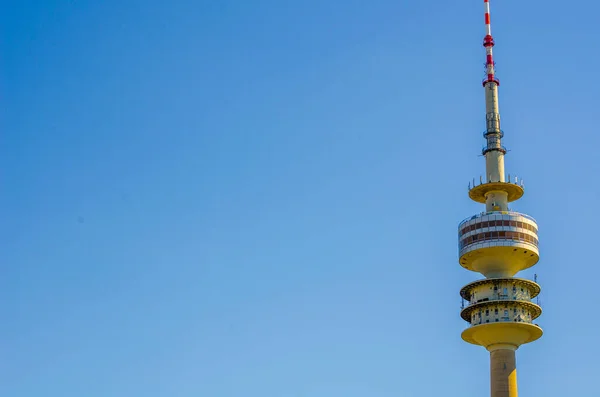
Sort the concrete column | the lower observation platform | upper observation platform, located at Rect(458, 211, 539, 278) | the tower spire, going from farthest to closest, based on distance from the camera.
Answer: the tower spire < upper observation platform, located at Rect(458, 211, 539, 278) < the lower observation platform < the concrete column

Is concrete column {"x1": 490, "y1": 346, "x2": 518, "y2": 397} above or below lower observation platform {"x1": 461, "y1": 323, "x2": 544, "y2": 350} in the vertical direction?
below

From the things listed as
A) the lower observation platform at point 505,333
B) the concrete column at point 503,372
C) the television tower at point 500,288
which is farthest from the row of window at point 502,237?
the concrete column at point 503,372

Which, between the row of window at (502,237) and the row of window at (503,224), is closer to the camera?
the row of window at (502,237)

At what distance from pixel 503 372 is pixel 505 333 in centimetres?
549

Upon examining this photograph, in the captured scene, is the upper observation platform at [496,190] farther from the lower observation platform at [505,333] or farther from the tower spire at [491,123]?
the lower observation platform at [505,333]

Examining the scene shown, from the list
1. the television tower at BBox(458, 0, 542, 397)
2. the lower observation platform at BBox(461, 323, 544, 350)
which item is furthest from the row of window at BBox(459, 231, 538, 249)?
the lower observation platform at BBox(461, 323, 544, 350)

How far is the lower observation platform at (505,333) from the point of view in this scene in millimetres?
151250

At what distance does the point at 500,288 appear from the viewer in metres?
153

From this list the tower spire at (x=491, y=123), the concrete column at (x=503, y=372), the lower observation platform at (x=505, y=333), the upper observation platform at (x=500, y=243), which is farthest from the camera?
the tower spire at (x=491, y=123)

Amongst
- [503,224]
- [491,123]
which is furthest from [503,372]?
[491,123]

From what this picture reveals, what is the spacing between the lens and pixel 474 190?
16388 centimetres

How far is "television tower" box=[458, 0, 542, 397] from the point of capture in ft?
497

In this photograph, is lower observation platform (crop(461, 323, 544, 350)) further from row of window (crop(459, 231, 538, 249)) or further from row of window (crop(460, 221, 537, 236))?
row of window (crop(460, 221, 537, 236))

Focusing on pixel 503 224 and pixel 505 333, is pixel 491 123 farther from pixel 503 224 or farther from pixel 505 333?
pixel 505 333
